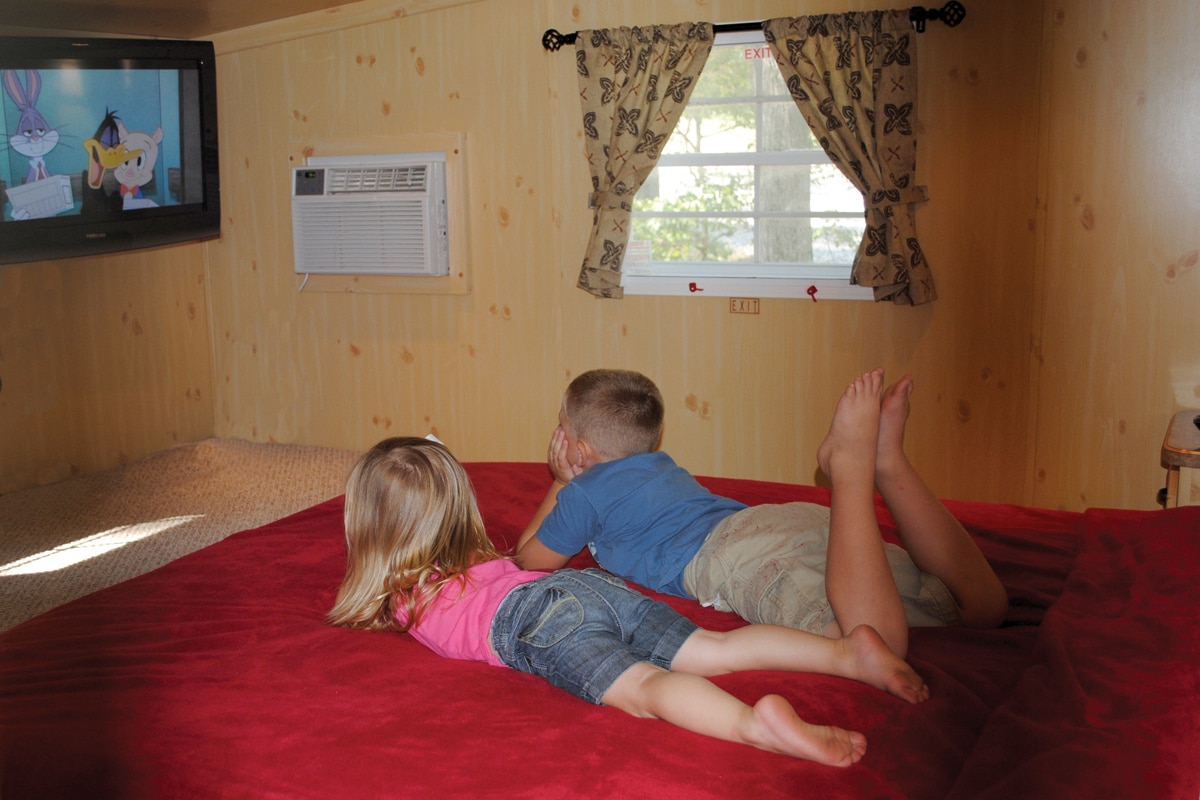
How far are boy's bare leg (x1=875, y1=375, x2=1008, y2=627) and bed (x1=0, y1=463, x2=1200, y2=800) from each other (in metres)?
0.07

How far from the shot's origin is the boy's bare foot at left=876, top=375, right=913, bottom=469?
Answer: 179 centimetres

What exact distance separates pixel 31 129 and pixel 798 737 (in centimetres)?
312

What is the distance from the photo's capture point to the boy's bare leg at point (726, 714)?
50.3 inches

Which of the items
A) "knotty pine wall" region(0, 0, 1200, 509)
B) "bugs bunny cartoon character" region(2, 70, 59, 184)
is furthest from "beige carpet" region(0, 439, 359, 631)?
"bugs bunny cartoon character" region(2, 70, 59, 184)

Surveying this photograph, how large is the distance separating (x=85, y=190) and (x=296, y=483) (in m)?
1.46

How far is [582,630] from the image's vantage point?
1564 millimetres

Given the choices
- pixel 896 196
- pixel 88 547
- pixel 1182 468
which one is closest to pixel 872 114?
pixel 896 196

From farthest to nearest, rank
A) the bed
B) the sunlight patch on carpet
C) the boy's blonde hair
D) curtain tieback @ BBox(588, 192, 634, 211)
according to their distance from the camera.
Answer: curtain tieback @ BBox(588, 192, 634, 211)
the sunlight patch on carpet
the boy's blonde hair
the bed

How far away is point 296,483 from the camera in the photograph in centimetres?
440

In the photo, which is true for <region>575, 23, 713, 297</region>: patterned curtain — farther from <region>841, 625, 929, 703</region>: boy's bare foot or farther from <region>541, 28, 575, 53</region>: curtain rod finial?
<region>841, 625, 929, 703</region>: boy's bare foot

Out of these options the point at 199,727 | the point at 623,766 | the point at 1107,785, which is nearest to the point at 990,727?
the point at 1107,785

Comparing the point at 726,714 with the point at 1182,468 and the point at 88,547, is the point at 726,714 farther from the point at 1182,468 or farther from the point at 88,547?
the point at 88,547

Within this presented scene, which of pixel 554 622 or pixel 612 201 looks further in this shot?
pixel 612 201

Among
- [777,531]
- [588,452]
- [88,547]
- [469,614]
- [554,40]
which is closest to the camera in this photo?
[469,614]
